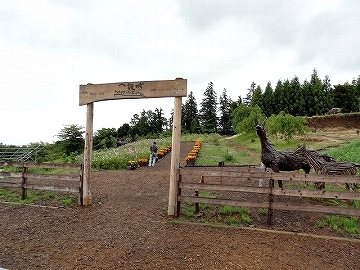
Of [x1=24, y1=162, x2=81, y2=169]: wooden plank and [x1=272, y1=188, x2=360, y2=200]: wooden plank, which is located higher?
[x1=24, y1=162, x2=81, y2=169]: wooden plank

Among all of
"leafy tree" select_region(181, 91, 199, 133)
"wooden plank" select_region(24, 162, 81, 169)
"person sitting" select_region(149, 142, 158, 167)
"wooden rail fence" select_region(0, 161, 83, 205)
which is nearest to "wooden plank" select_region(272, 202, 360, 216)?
"wooden rail fence" select_region(0, 161, 83, 205)

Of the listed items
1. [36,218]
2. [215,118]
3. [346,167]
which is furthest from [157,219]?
[215,118]

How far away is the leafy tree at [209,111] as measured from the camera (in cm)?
7814

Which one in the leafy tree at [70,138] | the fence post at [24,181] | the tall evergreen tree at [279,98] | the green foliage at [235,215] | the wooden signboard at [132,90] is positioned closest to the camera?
the green foliage at [235,215]

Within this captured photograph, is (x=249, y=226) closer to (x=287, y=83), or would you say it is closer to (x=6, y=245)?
(x=6, y=245)

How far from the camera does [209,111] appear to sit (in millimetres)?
81562

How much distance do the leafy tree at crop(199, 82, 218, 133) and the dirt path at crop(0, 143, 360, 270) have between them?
69.3 metres

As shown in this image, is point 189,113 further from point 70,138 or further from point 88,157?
point 88,157

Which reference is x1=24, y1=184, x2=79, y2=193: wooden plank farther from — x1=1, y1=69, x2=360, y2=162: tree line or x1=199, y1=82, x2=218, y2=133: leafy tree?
x1=199, y1=82, x2=218, y2=133: leafy tree

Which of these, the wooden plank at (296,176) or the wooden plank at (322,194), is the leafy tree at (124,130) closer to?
the wooden plank at (296,176)

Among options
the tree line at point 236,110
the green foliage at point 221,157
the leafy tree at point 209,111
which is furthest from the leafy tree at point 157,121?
the green foliage at point 221,157

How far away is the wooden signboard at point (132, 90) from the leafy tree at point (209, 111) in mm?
67940

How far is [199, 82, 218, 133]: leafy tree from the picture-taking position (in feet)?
256

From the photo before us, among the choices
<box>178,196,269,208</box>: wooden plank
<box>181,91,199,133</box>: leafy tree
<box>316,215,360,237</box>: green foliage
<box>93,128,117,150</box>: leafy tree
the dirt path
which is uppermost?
<box>181,91,199,133</box>: leafy tree
